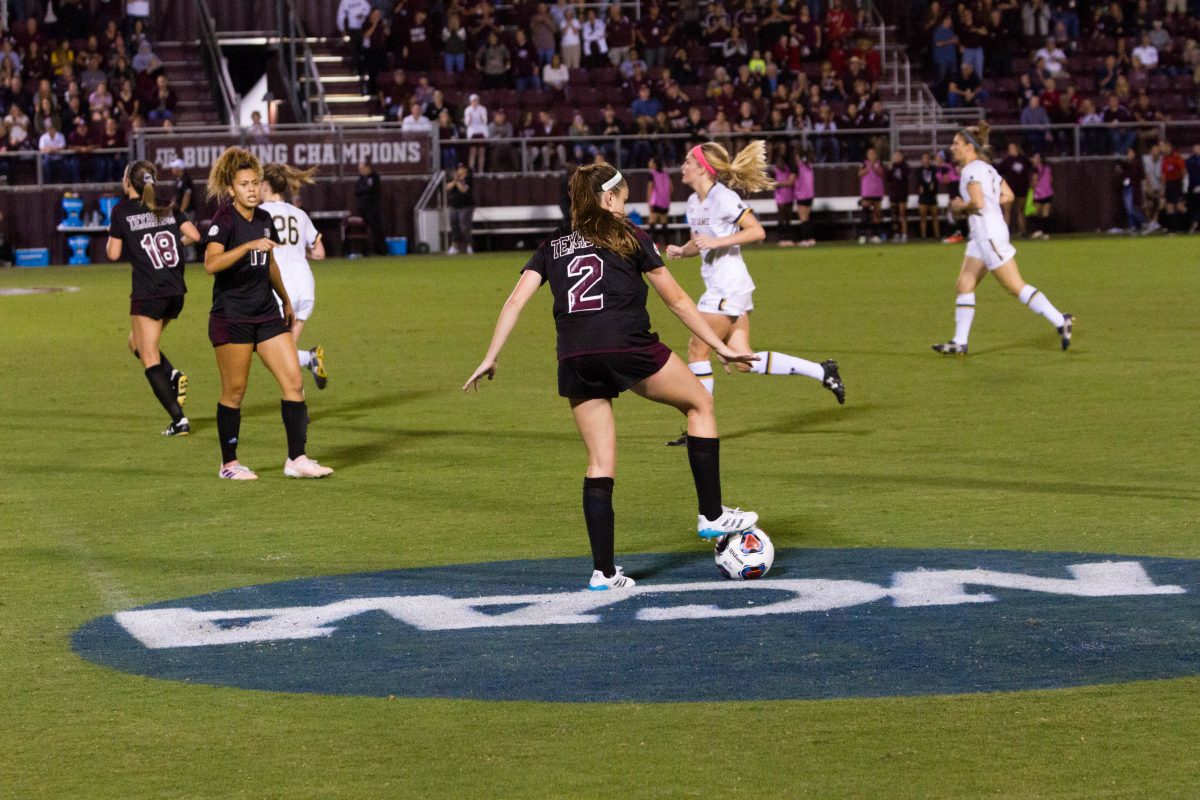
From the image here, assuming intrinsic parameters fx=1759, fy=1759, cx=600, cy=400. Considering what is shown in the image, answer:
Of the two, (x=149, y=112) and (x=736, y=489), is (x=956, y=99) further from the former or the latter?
(x=736, y=489)

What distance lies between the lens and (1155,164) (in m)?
35.4

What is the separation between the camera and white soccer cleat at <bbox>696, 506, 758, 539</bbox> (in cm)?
752

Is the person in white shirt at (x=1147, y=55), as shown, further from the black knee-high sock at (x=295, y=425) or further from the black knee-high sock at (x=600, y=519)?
the black knee-high sock at (x=600, y=519)

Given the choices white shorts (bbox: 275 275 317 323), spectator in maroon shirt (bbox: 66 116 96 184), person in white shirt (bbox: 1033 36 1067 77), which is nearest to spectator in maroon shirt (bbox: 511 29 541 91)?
spectator in maroon shirt (bbox: 66 116 96 184)

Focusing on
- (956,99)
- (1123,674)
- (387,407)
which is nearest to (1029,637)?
(1123,674)

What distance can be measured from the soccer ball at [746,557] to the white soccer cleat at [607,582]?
42cm

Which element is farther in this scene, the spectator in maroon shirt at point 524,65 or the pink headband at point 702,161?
the spectator in maroon shirt at point 524,65

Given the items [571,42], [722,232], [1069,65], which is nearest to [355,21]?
[571,42]

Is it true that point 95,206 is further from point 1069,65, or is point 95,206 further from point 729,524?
point 729,524

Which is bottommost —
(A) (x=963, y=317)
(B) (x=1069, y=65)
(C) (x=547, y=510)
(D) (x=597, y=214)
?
(C) (x=547, y=510)

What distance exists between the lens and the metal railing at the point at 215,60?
122 feet

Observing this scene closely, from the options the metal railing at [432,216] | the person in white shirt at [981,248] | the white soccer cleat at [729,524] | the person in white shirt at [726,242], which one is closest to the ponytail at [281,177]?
the person in white shirt at [726,242]

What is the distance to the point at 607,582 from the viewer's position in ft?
24.0

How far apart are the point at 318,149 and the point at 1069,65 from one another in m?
17.3
